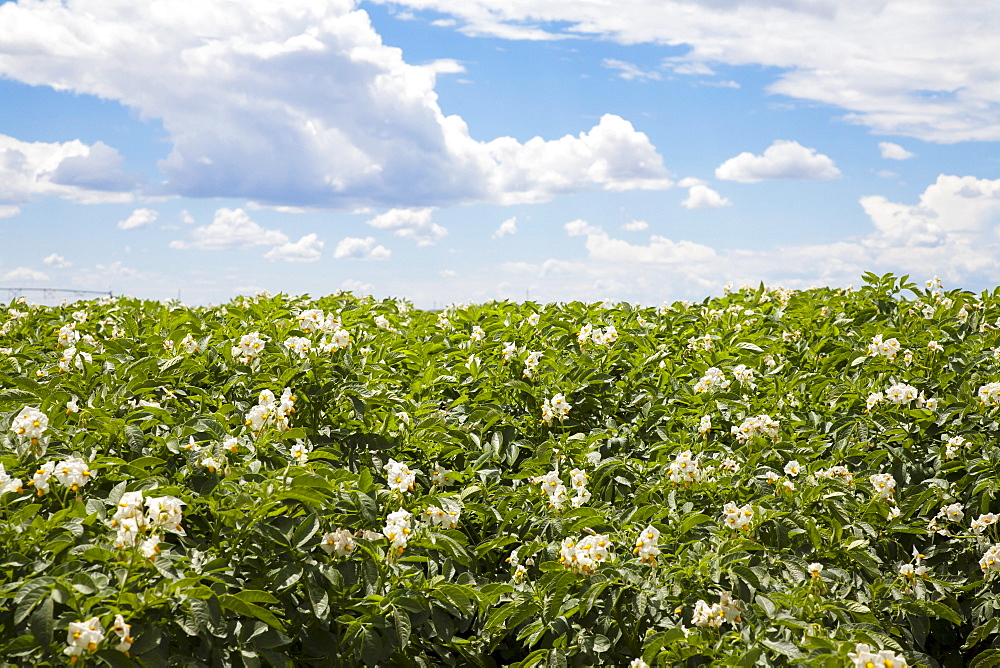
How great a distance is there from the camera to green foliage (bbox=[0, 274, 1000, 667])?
276 cm

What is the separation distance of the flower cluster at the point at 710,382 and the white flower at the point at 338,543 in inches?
85.7

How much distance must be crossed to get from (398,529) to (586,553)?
686mm

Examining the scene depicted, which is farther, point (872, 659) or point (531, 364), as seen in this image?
point (531, 364)

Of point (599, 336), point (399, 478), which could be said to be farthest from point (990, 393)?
point (399, 478)

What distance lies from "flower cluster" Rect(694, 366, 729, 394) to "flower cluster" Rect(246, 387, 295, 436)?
7.08 ft

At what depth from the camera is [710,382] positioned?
4.52m

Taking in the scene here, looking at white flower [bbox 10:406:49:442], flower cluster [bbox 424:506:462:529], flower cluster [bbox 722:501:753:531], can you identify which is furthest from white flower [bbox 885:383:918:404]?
white flower [bbox 10:406:49:442]

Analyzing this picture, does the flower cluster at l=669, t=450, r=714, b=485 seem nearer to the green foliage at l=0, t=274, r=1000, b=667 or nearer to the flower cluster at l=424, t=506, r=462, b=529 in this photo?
the green foliage at l=0, t=274, r=1000, b=667

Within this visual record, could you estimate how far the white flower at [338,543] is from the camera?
3.09m

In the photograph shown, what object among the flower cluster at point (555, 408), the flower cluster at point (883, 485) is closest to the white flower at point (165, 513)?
the flower cluster at point (555, 408)

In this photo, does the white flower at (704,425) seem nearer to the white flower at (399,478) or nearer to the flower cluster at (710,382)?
the flower cluster at (710,382)

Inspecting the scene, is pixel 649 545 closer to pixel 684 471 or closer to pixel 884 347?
pixel 684 471

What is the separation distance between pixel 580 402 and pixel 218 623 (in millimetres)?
2364

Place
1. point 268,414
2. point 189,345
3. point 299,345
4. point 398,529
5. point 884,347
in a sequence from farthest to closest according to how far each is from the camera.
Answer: point 884,347
point 189,345
point 299,345
point 268,414
point 398,529
